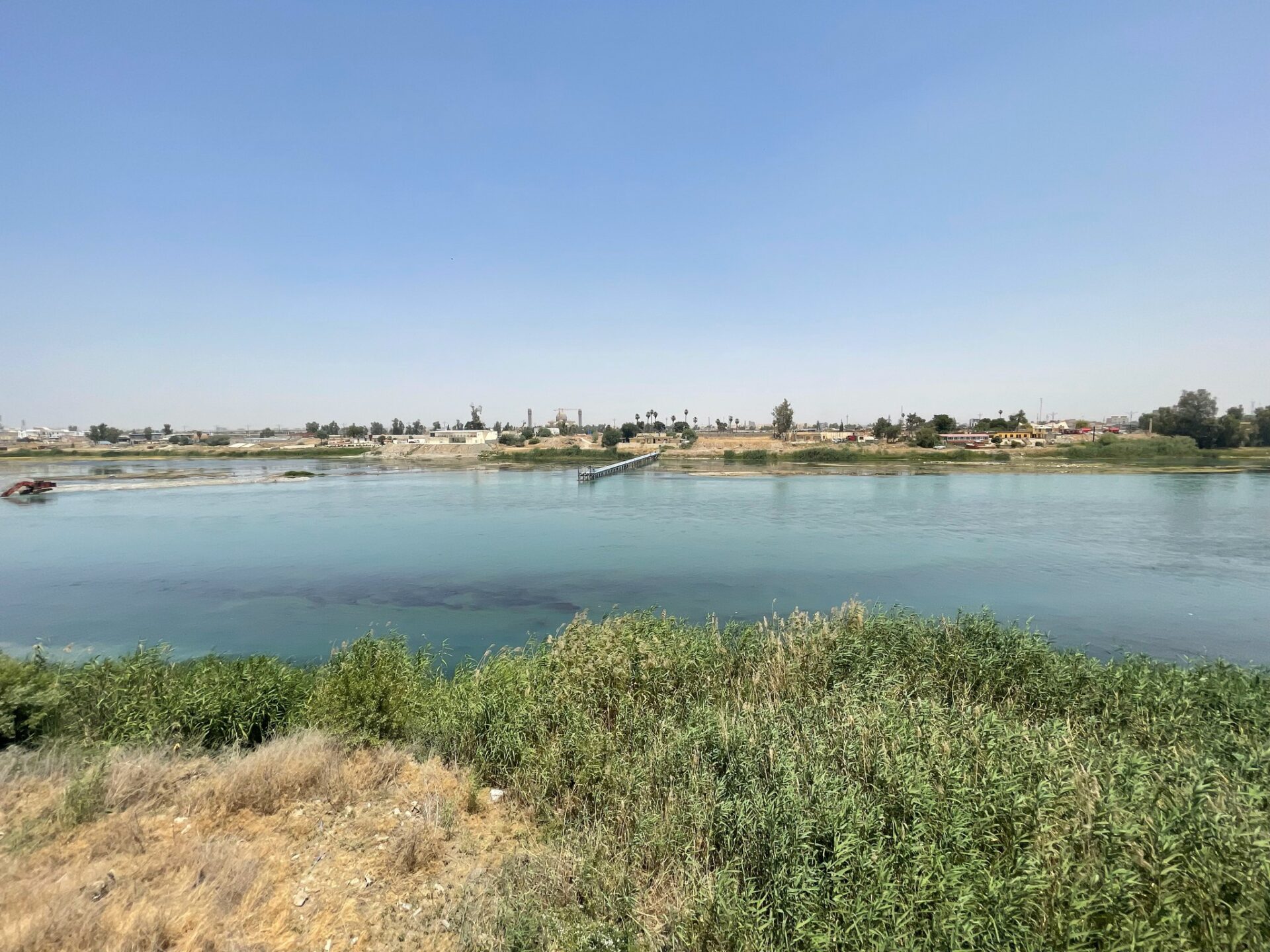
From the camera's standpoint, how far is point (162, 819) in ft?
17.1

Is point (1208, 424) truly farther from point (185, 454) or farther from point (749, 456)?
point (185, 454)

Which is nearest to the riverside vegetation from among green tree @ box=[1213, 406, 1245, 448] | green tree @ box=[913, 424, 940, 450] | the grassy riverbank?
green tree @ box=[913, 424, 940, 450]

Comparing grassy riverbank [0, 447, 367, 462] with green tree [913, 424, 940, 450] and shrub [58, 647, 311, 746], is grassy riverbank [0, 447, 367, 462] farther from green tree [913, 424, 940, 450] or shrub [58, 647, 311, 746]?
shrub [58, 647, 311, 746]

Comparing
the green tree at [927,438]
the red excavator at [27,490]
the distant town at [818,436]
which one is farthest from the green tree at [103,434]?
the green tree at [927,438]

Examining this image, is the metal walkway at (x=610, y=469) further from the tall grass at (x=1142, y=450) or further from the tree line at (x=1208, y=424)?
the tree line at (x=1208, y=424)

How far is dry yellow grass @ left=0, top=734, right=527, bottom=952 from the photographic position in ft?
12.9

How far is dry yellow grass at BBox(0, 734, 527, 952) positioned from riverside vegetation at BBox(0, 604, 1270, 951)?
15cm

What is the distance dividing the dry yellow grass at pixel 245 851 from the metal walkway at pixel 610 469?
46322 mm

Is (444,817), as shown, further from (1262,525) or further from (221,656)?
(1262,525)

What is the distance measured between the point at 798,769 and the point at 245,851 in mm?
4625

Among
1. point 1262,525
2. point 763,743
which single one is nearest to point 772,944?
point 763,743

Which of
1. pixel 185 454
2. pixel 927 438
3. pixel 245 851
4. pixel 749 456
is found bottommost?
pixel 245 851

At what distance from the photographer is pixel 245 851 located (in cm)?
475

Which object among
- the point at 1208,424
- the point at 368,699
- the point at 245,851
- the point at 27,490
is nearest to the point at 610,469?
the point at 27,490
